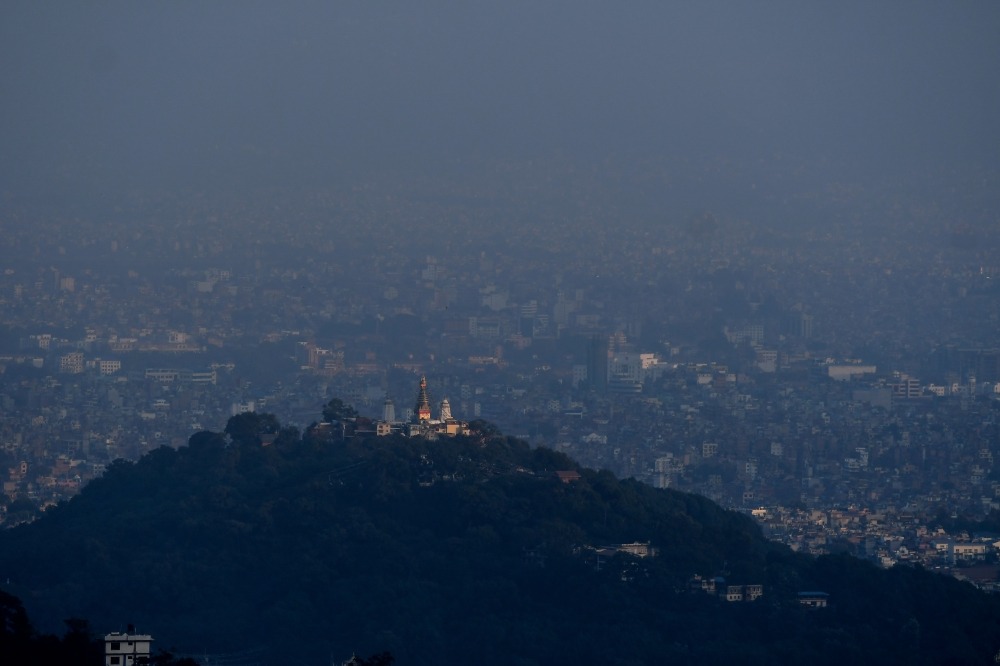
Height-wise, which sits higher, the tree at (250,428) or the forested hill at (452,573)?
the tree at (250,428)

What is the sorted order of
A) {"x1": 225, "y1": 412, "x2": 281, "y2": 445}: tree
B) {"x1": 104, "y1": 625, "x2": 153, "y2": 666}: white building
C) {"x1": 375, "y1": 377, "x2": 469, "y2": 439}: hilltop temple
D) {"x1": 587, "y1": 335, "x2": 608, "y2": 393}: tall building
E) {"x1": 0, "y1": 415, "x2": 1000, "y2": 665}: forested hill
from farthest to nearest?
{"x1": 587, "y1": 335, "x2": 608, "y2": 393}: tall building, {"x1": 225, "y1": 412, "x2": 281, "y2": 445}: tree, {"x1": 375, "y1": 377, "x2": 469, "y2": 439}: hilltop temple, {"x1": 0, "y1": 415, "x2": 1000, "y2": 665}: forested hill, {"x1": 104, "y1": 625, "x2": 153, "y2": 666}: white building

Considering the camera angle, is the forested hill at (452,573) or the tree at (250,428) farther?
the tree at (250,428)

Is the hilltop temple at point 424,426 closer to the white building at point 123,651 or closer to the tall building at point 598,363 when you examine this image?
the white building at point 123,651

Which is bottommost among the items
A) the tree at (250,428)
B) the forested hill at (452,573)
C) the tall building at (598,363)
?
the forested hill at (452,573)

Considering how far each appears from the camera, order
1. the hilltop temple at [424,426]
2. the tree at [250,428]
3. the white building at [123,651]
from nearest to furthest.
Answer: the white building at [123,651]
the hilltop temple at [424,426]
the tree at [250,428]

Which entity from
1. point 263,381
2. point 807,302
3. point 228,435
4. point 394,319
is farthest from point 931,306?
point 228,435

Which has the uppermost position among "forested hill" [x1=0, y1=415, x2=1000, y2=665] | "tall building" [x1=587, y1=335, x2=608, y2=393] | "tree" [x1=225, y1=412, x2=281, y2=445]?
"tree" [x1=225, y1=412, x2=281, y2=445]

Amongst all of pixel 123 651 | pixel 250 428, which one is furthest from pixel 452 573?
pixel 123 651

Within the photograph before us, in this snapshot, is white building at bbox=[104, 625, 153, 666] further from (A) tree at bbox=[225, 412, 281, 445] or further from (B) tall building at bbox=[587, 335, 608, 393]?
(B) tall building at bbox=[587, 335, 608, 393]

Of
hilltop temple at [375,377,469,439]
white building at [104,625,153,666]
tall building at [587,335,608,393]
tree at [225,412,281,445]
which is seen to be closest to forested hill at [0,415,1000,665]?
hilltop temple at [375,377,469,439]

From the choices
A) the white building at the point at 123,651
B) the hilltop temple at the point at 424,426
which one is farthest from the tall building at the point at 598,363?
the white building at the point at 123,651
